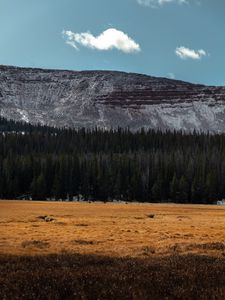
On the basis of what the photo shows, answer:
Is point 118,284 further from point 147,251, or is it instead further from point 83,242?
point 83,242

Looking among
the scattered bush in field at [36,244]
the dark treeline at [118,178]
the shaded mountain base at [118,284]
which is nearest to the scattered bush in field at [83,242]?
the scattered bush in field at [36,244]

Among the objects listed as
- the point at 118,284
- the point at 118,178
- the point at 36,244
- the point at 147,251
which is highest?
the point at 118,178

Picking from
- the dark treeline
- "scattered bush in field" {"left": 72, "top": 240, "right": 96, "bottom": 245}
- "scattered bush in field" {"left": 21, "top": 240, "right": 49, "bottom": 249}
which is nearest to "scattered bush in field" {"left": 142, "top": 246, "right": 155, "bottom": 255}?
"scattered bush in field" {"left": 72, "top": 240, "right": 96, "bottom": 245}

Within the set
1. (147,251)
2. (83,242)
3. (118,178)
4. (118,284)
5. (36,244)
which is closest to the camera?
(118,284)

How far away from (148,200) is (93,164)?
21862mm

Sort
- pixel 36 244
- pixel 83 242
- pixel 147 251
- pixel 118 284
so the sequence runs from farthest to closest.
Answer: pixel 83 242
pixel 36 244
pixel 147 251
pixel 118 284

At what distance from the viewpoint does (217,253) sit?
28734 mm

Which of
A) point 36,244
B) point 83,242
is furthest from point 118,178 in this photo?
point 36,244

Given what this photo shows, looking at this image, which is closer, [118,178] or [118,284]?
[118,284]

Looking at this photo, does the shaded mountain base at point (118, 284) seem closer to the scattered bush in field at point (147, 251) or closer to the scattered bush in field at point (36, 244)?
the scattered bush in field at point (147, 251)

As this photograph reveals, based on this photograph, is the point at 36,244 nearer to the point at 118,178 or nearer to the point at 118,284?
the point at 118,284

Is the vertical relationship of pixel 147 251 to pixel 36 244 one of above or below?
above

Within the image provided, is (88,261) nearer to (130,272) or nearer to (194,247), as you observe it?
(130,272)

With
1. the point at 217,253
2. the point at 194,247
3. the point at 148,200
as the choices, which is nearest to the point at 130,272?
the point at 217,253
